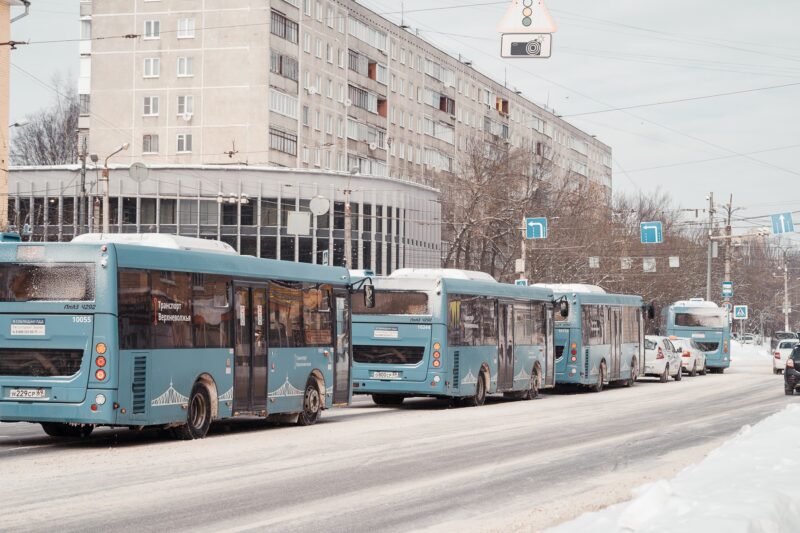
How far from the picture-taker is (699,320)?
2382 inches

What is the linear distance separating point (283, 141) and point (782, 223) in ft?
105

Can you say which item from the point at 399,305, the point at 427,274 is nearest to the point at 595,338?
the point at 427,274

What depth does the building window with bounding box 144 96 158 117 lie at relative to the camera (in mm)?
77875

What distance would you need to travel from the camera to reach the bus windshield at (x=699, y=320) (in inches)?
2367

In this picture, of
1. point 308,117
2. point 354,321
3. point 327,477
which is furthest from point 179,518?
point 308,117

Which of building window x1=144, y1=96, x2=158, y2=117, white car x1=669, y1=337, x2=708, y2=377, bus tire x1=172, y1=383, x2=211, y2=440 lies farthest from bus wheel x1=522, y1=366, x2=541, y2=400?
building window x1=144, y1=96, x2=158, y2=117

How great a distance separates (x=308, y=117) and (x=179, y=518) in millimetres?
72082

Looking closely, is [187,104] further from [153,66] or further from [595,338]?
[595,338]

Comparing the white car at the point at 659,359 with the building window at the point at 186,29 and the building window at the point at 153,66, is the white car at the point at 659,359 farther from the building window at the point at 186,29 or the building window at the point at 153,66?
the building window at the point at 153,66

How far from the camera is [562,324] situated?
37594 millimetres

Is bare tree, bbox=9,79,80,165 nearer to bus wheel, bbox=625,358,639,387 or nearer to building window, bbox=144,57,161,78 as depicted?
building window, bbox=144,57,161,78

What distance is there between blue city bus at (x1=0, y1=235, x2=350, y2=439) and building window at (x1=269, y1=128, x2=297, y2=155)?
187 ft

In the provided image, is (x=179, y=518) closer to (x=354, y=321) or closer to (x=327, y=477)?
(x=327, y=477)

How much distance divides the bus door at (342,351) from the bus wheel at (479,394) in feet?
18.8
